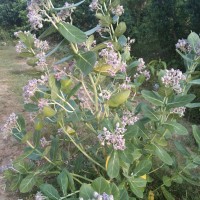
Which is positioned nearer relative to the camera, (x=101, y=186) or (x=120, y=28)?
(x=101, y=186)

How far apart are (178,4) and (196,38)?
3.20 metres

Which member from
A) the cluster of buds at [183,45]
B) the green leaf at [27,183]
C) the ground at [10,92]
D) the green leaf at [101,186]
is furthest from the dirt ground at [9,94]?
the cluster of buds at [183,45]

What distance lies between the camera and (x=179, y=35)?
551cm

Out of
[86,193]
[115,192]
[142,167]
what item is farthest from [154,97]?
[86,193]

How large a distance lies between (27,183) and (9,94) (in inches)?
137

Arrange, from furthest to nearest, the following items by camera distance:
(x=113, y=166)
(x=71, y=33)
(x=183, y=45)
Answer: (x=183, y=45)
(x=113, y=166)
(x=71, y=33)

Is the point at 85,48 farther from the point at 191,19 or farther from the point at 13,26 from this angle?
the point at 13,26

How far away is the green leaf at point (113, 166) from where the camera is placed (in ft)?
6.56

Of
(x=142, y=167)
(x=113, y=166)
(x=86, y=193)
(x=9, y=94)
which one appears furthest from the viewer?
(x=9, y=94)

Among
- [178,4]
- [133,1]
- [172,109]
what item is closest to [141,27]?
[133,1]

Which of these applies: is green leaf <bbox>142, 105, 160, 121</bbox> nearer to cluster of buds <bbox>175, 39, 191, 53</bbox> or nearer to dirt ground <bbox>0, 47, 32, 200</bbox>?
cluster of buds <bbox>175, 39, 191, 53</bbox>

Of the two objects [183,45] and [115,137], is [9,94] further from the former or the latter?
[115,137]

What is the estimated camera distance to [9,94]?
5.56 m

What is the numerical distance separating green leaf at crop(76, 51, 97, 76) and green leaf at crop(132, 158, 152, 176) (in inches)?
30.1
